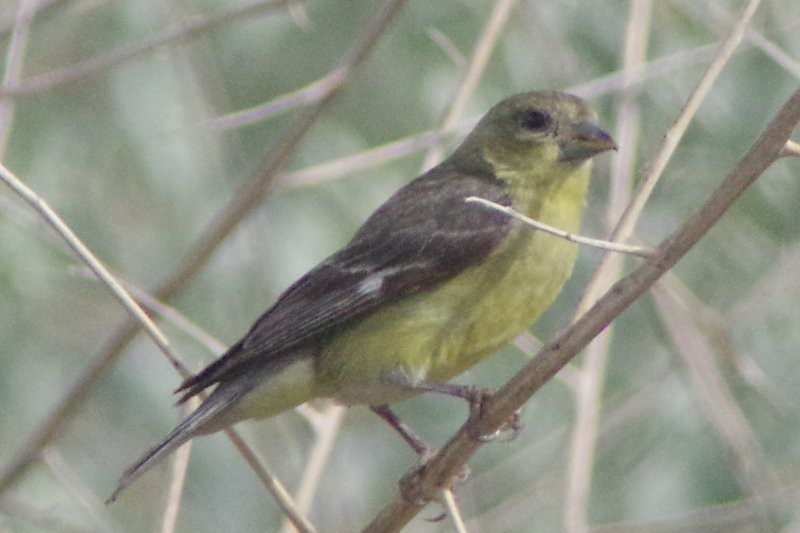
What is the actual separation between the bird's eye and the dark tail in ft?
4.70

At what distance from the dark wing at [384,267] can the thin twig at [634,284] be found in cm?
98

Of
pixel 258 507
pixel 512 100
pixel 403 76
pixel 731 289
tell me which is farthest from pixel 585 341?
pixel 258 507

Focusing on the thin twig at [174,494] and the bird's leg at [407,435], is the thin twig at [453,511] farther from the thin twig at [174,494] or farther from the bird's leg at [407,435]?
the bird's leg at [407,435]

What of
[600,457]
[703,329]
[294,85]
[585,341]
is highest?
[294,85]

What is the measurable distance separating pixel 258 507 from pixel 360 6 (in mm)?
2459

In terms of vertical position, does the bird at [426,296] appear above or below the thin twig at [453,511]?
above

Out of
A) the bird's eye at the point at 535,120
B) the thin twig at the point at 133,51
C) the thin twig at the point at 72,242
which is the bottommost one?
the bird's eye at the point at 535,120

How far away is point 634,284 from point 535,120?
1.94 meters

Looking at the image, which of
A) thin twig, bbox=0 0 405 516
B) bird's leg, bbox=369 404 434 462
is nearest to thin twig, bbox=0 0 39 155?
thin twig, bbox=0 0 405 516

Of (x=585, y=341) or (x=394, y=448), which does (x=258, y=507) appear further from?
(x=585, y=341)

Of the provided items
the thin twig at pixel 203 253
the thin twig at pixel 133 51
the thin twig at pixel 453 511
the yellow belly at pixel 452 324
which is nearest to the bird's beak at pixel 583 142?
the yellow belly at pixel 452 324

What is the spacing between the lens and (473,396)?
4.72 m

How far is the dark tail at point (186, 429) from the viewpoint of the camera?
4437 millimetres

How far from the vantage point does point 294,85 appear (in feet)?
23.5
